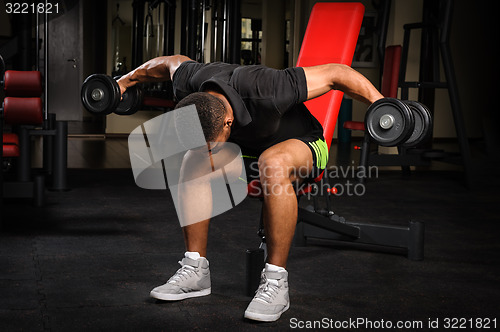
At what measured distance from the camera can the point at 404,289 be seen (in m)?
1.90

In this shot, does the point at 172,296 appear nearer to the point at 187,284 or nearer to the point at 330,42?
the point at 187,284

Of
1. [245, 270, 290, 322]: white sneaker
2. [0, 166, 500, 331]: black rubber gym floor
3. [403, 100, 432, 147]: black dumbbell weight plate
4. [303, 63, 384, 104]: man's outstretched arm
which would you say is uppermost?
[303, 63, 384, 104]: man's outstretched arm

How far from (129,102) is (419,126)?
0.91 metres

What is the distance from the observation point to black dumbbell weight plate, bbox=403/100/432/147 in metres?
1.47

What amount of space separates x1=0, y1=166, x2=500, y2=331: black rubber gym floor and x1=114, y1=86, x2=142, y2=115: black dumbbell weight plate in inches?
20.0

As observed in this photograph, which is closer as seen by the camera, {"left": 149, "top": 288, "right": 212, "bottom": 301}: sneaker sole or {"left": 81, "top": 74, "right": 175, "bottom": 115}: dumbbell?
{"left": 149, "top": 288, "right": 212, "bottom": 301}: sneaker sole

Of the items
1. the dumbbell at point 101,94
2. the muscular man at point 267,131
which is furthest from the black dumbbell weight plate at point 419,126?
the dumbbell at point 101,94

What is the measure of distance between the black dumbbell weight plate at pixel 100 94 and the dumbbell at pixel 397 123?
2.46 feet

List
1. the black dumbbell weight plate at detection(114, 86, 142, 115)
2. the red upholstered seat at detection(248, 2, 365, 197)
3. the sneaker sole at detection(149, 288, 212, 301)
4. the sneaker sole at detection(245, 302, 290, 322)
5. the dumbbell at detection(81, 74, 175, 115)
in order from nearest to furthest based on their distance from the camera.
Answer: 1. the sneaker sole at detection(245, 302, 290, 322)
2. the sneaker sole at detection(149, 288, 212, 301)
3. the dumbbell at detection(81, 74, 175, 115)
4. the black dumbbell weight plate at detection(114, 86, 142, 115)
5. the red upholstered seat at detection(248, 2, 365, 197)

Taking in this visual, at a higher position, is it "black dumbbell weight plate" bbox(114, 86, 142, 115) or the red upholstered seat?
the red upholstered seat

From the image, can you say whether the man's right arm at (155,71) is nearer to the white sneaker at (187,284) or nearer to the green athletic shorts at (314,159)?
the green athletic shorts at (314,159)

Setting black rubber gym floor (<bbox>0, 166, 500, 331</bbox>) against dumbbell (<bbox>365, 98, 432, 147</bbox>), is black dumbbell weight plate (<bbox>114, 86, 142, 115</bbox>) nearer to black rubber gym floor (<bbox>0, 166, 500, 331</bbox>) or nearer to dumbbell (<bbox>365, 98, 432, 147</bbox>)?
black rubber gym floor (<bbox>0, 166, 500, 331</bbox>)

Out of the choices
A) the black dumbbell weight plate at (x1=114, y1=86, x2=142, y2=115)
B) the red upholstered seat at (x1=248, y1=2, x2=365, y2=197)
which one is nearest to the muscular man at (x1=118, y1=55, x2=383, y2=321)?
the black dumbbell weight plate at (x1=114, y1=86, x2=142, y2=115)

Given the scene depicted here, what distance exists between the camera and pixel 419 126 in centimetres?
147
